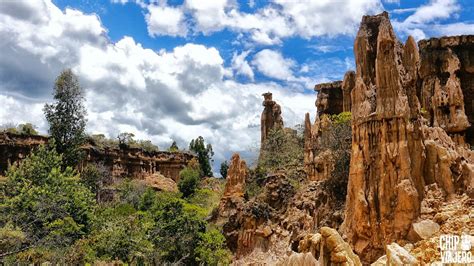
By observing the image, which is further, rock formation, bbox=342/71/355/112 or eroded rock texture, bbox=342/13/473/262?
rock formation, bbox=342/71/355/112

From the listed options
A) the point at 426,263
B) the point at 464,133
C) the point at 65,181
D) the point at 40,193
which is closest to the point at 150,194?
the point at 65,181

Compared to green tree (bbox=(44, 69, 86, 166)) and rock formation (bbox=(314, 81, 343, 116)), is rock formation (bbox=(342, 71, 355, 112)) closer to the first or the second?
rock formation (bbox=(314, 81, 343, 116))

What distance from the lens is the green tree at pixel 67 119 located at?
35062 millimetres

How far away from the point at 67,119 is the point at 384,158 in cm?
2638

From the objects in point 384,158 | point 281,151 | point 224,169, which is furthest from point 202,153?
point 384,158

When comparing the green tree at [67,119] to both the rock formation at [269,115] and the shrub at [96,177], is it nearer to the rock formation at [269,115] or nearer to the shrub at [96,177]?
the shrub at [96,177]

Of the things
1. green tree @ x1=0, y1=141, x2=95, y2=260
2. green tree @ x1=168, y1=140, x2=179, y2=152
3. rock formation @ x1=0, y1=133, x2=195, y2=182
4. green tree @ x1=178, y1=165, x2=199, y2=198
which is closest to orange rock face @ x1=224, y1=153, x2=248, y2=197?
green tree @ x1=0, y1=141, x2=95, y2=260

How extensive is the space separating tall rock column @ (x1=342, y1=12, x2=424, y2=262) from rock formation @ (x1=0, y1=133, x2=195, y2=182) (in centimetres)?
3369

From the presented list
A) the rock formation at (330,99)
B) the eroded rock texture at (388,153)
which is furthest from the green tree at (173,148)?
the eroded rock texture at (388,153)

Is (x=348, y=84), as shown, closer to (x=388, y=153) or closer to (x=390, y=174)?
(x=388, y=153)

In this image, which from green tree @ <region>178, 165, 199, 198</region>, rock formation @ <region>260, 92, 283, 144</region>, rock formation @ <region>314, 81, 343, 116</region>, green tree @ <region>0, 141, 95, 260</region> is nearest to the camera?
green tree @ <region>0, 141, 95, 260</region>

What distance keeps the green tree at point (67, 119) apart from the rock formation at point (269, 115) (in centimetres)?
1820

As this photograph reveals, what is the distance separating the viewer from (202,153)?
6281 cm

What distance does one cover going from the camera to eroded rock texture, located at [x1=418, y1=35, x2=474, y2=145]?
85.2 feet
